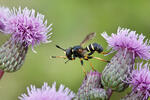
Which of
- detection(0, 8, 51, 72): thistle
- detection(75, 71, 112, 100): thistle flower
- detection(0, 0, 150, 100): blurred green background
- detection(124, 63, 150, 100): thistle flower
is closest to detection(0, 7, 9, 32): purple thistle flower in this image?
detection(0, 8, 51, 72): thistle

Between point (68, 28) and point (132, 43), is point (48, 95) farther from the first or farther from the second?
point (68, 28)

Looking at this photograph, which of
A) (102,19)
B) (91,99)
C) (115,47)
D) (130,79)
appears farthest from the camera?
(102,19)

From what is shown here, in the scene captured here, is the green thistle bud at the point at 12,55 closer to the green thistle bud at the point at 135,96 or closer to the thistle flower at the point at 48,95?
the thistle flower at the point at 48,95

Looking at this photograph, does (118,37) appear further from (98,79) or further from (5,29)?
(5,29)

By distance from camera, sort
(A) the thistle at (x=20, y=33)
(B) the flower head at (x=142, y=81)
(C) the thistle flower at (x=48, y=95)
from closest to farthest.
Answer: (C) the thistle flower at (x=48, y=95)
(B) the flower head at (x=142, y=81)
(A) the thistle at (x=20, y=33)

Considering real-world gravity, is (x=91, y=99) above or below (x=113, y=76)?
below

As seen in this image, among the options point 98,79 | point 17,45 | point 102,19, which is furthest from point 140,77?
point 102,19

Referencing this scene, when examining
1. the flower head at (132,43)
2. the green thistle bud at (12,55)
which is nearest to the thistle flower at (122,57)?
the flower head at (132,43)
